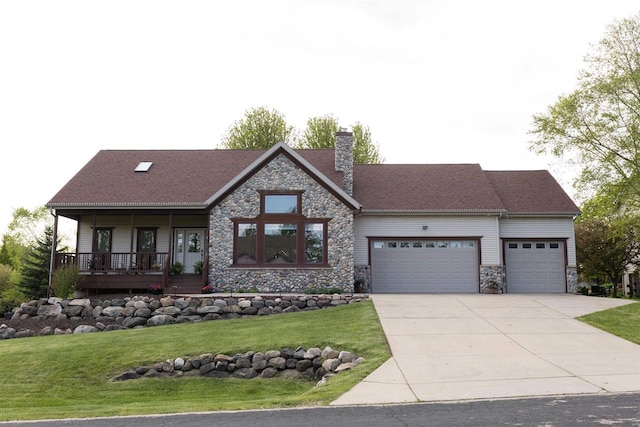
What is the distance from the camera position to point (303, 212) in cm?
1966

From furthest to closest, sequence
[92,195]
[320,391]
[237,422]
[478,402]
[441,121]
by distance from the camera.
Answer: [441,121] < [92,195] < [320,391] < [478,402] < [237,422]

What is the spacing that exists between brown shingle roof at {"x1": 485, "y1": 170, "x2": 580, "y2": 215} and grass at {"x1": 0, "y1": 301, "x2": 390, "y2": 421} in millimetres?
10561

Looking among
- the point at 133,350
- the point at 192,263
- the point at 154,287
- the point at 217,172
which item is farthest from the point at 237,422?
the point at 217,172

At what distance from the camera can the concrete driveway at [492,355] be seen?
8.04m

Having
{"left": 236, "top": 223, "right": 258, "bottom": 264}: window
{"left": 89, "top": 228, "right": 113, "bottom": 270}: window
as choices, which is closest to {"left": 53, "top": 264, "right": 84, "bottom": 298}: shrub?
{"left": 89, "top": 228, "right": 113, "bottom": 270}: window

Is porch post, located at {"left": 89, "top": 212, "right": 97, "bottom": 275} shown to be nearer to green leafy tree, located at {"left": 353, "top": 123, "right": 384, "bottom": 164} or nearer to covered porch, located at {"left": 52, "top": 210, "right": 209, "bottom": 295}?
covered porch, located at {"left": 52, "top": 210, "right": 209, "bottom": 295}

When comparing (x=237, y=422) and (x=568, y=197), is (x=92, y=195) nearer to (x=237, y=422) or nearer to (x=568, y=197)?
(x=237, y=422)

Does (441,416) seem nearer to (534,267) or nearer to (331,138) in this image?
(534,267)

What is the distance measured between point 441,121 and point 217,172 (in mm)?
10750

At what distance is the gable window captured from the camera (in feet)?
63.8

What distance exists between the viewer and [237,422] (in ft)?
21.7

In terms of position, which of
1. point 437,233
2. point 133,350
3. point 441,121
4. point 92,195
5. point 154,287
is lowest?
point 133,350

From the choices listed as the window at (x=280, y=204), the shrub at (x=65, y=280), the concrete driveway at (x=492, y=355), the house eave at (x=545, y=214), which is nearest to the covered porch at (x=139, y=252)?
the shrub at (x=65, y=280)

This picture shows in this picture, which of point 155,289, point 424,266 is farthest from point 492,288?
point 155,289
